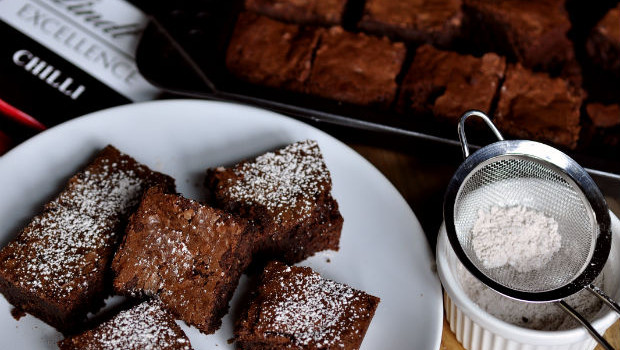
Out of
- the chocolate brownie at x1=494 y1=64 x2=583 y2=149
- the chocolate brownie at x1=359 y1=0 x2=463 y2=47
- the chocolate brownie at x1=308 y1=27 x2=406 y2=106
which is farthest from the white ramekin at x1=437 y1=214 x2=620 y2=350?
the chocolate brownie at x1=359 y1=0 x2=463 y2=47

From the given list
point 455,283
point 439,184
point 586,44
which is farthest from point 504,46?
point 455,283

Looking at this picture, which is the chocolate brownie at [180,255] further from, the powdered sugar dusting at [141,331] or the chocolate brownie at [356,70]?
the chocolate brownie at [356,70]

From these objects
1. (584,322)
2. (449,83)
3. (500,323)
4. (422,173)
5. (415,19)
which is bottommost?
(422,173)

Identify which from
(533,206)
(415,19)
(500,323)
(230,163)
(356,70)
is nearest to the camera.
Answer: (500,323)

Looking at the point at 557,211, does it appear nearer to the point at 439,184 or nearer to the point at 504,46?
the point at 439,184

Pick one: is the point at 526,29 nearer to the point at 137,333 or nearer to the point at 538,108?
the point at 538,108

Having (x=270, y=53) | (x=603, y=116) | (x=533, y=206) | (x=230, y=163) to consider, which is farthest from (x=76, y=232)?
(x=603, y=116)

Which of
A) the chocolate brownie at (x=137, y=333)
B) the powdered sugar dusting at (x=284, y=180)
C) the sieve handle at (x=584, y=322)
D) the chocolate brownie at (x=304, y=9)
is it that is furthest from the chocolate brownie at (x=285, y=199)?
the chocolate brownie at (x=304, y=9)
